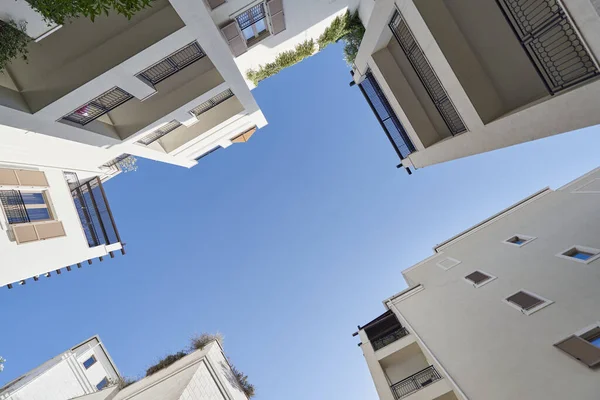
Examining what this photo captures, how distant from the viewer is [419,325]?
12.8 m

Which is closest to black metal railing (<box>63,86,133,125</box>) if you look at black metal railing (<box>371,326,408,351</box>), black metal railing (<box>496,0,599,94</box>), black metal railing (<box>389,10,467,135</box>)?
black metal railing (<box>389,10,467,135</box>)

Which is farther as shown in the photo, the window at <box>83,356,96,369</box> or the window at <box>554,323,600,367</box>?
the window at <box>83,356,96,369</box>

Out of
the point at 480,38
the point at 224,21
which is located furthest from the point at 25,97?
the point at 480,38

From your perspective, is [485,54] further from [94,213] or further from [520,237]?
[94,213]

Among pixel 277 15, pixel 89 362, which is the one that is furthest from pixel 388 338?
pixel 89 362

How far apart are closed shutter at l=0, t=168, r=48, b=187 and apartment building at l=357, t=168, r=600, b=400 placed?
14731mm

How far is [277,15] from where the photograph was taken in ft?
36.2

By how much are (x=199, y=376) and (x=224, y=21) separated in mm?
11280

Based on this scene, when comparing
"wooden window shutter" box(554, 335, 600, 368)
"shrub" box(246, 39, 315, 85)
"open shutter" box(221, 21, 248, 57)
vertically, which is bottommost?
"wooden window shutter" box(554, 335, 600, 368)

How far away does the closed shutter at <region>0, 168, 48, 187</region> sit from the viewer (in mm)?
9394

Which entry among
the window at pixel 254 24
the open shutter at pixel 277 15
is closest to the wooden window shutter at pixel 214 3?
the window at pixel 254 24

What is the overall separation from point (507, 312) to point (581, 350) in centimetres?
259

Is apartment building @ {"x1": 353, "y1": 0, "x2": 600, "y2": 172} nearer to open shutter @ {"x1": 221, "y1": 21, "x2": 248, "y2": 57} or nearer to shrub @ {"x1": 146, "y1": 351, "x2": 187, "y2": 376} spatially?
open shutter @ {"x1": 221, "y1": 21, "x2": 248, "y2": 57}

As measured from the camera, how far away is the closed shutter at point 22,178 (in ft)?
30.8
